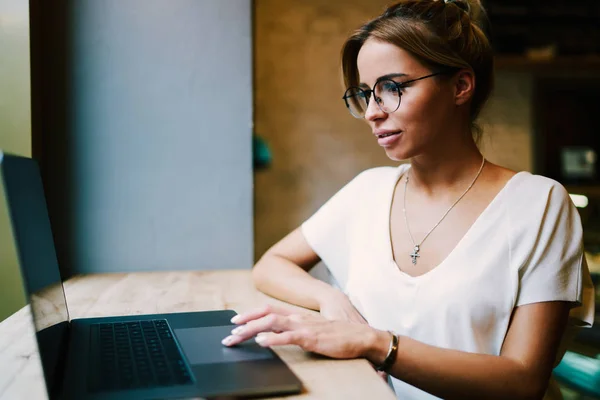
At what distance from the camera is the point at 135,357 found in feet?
2.61

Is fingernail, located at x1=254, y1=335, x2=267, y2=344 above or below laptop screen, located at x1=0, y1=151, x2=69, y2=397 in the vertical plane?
below

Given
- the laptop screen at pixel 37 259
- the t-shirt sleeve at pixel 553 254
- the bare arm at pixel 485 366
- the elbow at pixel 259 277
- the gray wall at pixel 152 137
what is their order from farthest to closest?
the gray wall at pixel 152 137, the elbow at pixel 259 277, the t-shirt sleeve at pixel 553 254, the bare arm at pixel 485 366, the laptop screen at pixel 37 259

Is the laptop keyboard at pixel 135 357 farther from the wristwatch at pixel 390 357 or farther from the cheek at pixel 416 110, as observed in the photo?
the cheek at pixel 416 110

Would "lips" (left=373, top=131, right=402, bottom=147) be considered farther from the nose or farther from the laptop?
the laptop

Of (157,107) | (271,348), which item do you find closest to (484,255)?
(271,348)

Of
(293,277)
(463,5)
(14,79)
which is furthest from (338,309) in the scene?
(14,79)

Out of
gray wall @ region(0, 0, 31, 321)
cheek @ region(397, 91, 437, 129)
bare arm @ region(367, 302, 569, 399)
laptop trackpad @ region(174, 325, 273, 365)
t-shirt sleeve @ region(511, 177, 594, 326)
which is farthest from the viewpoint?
gray wall @ region(0, 0, 31, 321)

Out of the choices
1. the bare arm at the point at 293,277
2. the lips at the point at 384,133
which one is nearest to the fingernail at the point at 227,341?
the bare arm at the point at 293,277

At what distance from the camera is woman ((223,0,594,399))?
93 cm

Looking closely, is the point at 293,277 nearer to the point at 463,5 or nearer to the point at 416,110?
the point at 416,110

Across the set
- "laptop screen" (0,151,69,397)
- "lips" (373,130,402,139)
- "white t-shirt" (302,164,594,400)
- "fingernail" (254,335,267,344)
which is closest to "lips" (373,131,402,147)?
"lips" (373,130,402,139)

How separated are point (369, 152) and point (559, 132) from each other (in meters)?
1.29

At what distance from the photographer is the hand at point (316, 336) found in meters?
0.84

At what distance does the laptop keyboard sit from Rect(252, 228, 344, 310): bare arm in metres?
0.35
